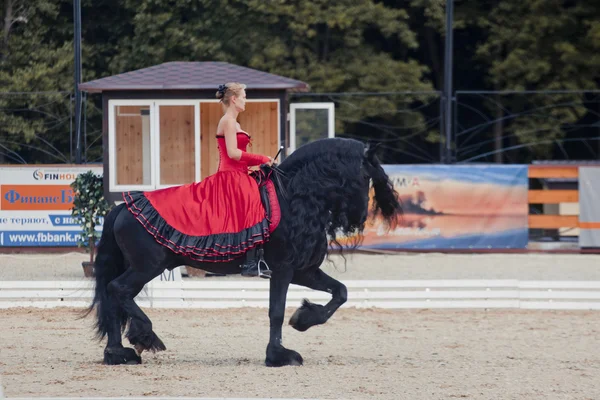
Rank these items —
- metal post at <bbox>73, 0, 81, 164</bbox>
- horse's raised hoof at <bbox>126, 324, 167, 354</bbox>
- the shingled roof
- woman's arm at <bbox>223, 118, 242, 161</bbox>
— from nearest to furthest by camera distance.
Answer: horse's raised hoof at <bbox>126, 324, 167, 354</bbox>
woman's arm at <bbox>223, 118, 242, 161</bbox>
the shingled roof
metal post at <bbox>73, 0, 81, 164</bbox>

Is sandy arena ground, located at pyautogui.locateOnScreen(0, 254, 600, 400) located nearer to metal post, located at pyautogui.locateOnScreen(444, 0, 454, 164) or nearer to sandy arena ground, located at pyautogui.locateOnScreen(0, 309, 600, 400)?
sandy arena ground, located at pyautogui.locateOnScreen(0, 309, 600, 400)

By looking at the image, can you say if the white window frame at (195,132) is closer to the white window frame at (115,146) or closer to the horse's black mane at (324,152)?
the white window frame at (115,146)

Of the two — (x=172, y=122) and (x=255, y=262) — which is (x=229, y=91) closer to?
(x=255, y=262)

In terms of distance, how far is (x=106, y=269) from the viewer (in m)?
8.17

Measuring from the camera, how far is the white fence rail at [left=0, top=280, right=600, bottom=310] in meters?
11.9

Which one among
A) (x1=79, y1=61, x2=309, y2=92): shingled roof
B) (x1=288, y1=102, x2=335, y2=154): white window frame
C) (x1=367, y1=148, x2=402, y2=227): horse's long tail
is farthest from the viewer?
(x1=288, y1=102, x2=335, y2=154): white window frame

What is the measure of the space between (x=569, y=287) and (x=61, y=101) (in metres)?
11.5

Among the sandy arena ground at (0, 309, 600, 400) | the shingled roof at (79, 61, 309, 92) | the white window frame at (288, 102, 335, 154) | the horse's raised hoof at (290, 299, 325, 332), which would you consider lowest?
the sandy arena ground at (0, 309, 600, 400)

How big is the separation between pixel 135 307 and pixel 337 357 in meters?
1.72

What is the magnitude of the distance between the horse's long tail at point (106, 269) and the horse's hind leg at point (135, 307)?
5.8 inches

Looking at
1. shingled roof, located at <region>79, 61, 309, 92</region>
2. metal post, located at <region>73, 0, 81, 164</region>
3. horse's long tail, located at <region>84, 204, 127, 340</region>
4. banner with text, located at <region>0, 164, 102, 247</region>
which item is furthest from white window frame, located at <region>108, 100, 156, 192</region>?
horse's long tail, located at <region>84, 204, 127, 340</region>

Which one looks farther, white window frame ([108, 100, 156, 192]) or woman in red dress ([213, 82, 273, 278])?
white window frame ([108, 100, 156, 192])

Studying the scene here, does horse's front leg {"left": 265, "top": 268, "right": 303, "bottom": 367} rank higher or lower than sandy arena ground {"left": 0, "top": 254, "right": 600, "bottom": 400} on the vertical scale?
higher

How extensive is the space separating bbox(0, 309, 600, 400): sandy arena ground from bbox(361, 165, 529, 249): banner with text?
6750 mm
